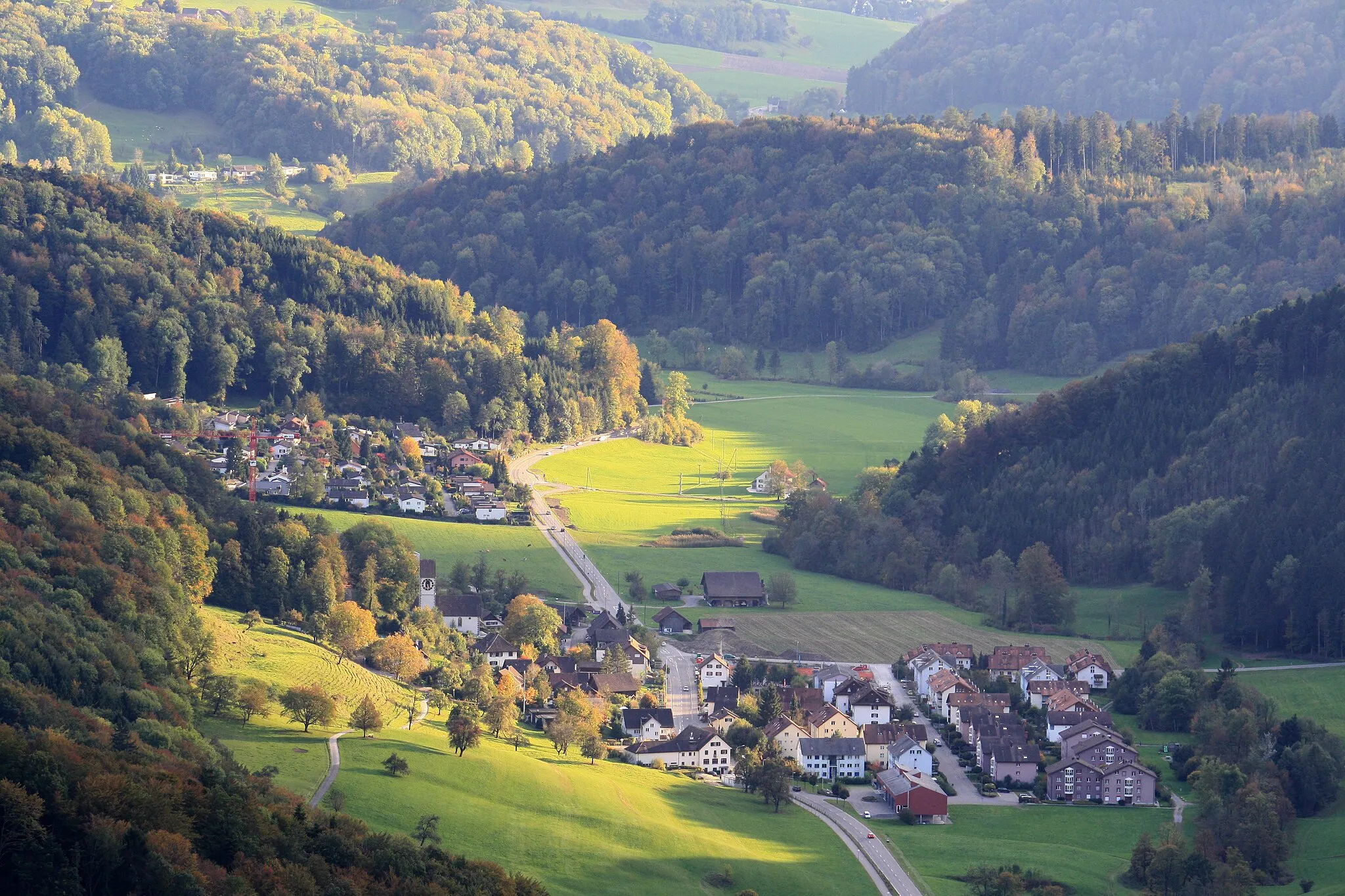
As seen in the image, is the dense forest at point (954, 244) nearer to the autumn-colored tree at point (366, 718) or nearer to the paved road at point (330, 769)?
the autumn-colored tree at point (366, 718)

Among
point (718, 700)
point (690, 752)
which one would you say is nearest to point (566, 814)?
point (690, 752)

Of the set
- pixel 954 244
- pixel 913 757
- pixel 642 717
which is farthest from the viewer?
pixel 954 244

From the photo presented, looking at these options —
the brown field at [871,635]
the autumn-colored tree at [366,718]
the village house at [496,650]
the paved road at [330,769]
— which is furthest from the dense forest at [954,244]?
the paved road at [330,769]

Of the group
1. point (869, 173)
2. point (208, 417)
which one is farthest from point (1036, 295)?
point (208, 417)

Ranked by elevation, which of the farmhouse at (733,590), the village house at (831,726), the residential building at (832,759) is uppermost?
the farmhouse at (733,590)

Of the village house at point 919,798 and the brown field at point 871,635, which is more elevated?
the brown field at point 871,635

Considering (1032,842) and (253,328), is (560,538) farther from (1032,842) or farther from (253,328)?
(1032,842)
